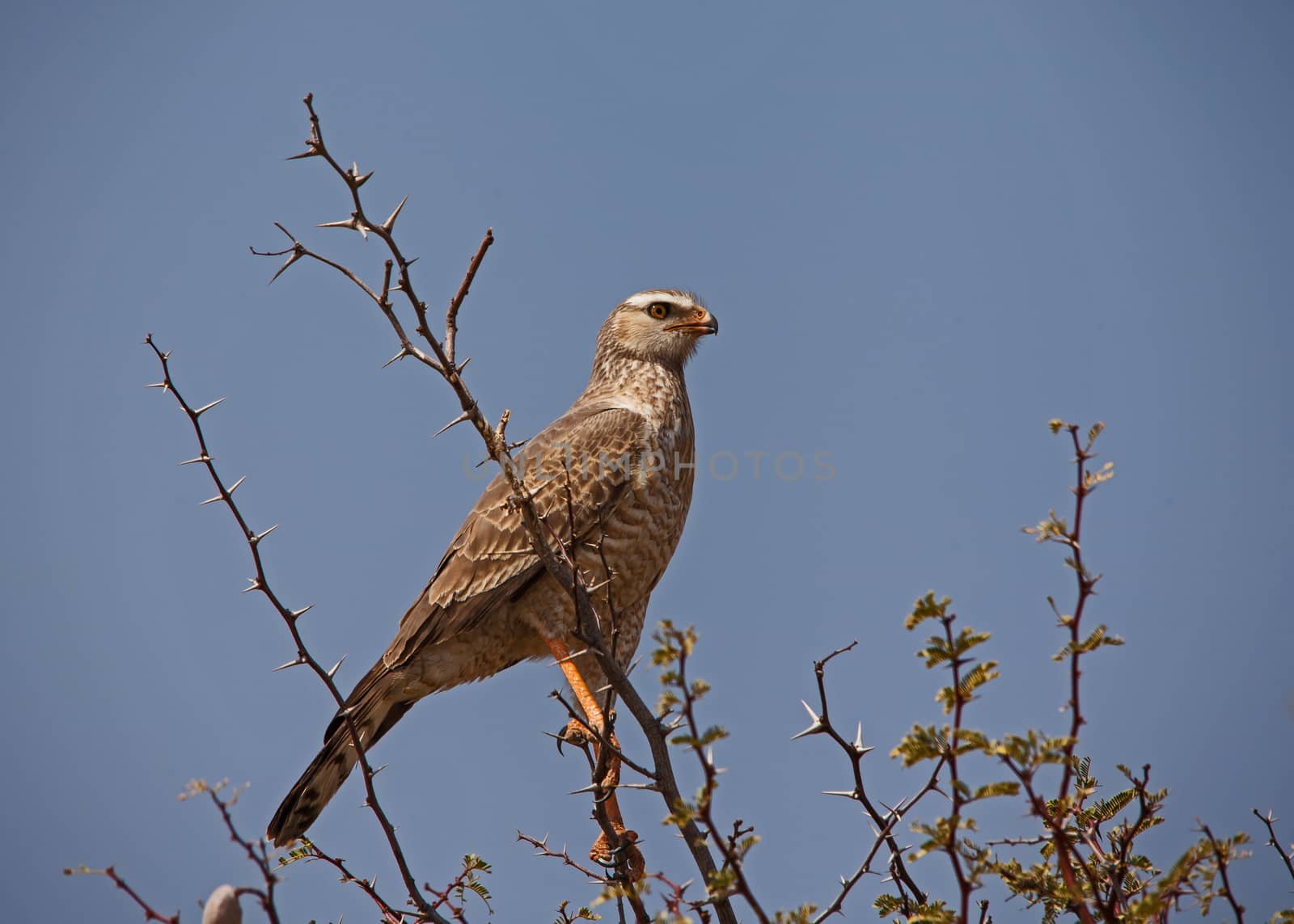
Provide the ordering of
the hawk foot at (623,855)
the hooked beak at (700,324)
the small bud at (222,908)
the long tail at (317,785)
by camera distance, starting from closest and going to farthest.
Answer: the small bud at (222,908) → the hawk foot at (623,855) → the long tail at (317,785) → the hooked beak at (700,324)

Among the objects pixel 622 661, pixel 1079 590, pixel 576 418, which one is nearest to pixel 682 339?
pixel 576 418

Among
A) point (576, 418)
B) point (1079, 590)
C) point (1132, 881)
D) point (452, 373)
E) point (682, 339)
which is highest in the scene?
point (682, 339)

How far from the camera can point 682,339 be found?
7094 millimetres

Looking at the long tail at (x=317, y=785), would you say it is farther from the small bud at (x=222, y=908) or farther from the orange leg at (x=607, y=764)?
the small bud at (x=222, y=908)

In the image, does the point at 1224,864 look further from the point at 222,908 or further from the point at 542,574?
the point at 542,574

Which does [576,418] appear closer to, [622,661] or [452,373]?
[622,661]

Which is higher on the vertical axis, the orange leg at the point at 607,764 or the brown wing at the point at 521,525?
the brown wing at the point at 521,525

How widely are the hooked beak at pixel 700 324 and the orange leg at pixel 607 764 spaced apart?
2228mm

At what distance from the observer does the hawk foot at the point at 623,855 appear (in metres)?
4.43

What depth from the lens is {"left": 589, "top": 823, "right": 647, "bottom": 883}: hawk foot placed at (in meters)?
4.43

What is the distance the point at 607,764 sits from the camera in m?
3.75

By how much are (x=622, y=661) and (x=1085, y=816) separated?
3.52 metres

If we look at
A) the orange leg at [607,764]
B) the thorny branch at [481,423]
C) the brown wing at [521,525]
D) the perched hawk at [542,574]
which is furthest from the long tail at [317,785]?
the thorny branch at [481,423]

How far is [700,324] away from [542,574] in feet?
6.68
